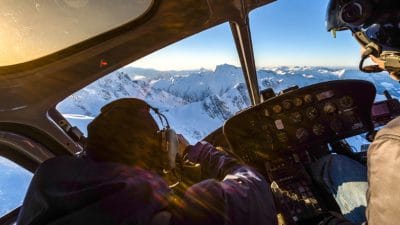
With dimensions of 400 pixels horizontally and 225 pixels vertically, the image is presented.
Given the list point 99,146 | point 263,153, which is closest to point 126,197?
point 99,146

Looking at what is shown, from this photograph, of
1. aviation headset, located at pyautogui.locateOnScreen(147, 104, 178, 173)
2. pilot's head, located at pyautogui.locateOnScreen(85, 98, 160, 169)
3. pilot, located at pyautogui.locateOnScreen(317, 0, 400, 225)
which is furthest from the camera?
aviation headset, located at pyautogui.locateOnScreen(147, 104, 178, 173)

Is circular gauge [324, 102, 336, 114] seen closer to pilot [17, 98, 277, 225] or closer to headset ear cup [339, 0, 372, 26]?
headset ear cup [339, 0, 372, 26]

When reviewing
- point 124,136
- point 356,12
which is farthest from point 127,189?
point 356,12

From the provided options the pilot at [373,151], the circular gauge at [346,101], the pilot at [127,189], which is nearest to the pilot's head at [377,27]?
the pilot at [373,151]

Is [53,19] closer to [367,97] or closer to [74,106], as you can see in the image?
[74,106]

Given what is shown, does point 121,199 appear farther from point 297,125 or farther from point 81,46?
point 297,125

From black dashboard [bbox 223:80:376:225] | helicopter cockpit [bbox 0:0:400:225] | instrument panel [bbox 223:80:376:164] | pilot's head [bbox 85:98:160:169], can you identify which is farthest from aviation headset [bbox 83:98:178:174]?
instrument panel [bbox 223:80:376:164]

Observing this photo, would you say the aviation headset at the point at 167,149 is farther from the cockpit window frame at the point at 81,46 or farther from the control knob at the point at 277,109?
the control knob at the point at 277,109
